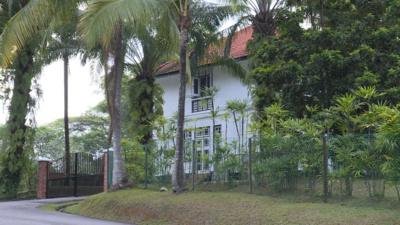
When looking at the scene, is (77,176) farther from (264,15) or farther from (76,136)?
(76,136)

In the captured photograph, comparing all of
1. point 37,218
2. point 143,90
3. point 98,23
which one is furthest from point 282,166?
point 143,90

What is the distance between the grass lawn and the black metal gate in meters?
8.33

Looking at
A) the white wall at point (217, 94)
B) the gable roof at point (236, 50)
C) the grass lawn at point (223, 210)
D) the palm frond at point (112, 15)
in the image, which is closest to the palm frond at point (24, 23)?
the palm frond at point (112, 15)

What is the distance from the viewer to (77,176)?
2778 cm

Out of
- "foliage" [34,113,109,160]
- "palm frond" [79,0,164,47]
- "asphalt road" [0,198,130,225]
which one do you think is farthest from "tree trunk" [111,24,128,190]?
"foliage" [34,113,109,160]

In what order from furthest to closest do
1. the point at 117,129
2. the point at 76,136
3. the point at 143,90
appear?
the point at 76,136 → the point at 143,90 → the point at 117,129

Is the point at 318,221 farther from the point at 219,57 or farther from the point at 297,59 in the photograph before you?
the point at 219,57

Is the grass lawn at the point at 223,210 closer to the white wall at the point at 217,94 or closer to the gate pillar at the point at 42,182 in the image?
the gate pillar at the point at 42,182

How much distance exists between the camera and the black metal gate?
27516 millimetres

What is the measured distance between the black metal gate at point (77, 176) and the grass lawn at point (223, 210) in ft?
27.3

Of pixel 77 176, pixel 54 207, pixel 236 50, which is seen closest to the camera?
pixel 54 207

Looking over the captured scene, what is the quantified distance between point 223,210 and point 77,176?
1465 cm

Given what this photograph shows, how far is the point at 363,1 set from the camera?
61.5 feet

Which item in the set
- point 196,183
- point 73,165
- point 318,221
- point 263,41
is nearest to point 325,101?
point 263,41
